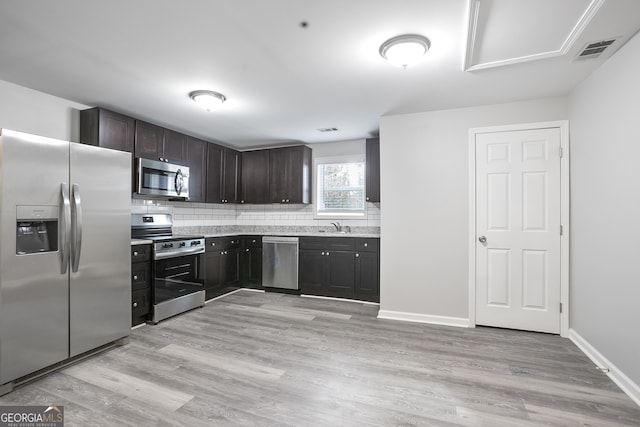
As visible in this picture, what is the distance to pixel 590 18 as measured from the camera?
1.89 metres

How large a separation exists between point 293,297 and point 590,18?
430cm

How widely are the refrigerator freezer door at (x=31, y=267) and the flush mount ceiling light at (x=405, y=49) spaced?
264 cm

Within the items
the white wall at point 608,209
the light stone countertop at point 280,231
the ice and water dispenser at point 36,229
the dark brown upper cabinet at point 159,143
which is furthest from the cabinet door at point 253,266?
the white wall at point 608,209

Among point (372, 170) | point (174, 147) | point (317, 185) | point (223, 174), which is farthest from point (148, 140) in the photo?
point (372, 170)

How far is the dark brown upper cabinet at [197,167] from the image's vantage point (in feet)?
14.6

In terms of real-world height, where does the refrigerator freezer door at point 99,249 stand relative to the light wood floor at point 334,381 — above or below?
above

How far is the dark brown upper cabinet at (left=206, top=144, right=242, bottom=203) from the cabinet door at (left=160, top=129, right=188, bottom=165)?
506 millimetres

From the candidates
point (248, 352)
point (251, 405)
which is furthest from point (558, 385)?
point (248, 352)

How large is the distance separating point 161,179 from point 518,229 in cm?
423

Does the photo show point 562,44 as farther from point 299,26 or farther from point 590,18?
point 299,26

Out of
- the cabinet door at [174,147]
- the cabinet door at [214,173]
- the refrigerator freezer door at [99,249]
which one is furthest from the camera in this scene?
the cabinet door at [214,173]
